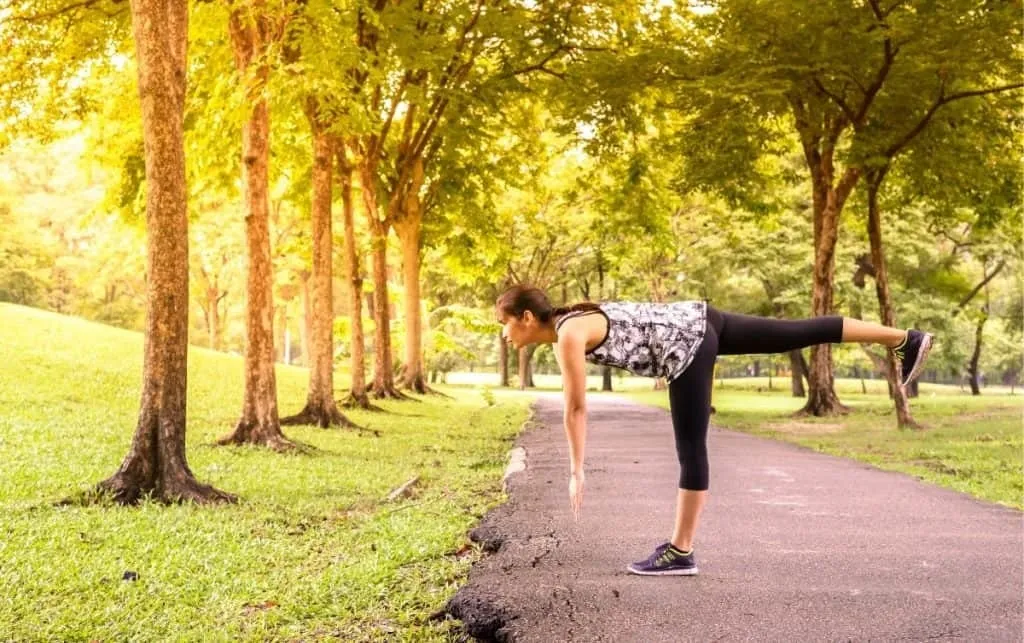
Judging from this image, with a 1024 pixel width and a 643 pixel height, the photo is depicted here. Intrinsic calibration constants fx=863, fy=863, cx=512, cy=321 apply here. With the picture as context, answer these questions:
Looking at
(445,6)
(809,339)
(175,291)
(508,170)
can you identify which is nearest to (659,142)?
(508,170)

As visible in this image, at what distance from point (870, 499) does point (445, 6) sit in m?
15.7

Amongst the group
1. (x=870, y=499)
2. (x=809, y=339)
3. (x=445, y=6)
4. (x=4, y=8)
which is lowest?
(x=870, y=499)

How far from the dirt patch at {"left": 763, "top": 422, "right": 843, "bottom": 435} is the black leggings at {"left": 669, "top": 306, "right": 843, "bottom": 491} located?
14.2 m

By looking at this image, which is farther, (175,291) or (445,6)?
(445,6)

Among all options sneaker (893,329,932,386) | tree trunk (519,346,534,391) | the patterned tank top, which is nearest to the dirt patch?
sneaker (893,329,932,386)

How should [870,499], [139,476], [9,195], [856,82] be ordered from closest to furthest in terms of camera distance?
[139,476]
[870,499]
[856,82]
[9,195]

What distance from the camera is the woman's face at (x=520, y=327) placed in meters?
4.82

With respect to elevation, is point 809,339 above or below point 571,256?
below

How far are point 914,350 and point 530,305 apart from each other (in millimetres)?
2704

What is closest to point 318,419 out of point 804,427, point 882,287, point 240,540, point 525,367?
point 240,540

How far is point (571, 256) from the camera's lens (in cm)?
4519

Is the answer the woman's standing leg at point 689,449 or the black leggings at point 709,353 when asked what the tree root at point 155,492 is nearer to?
the woman's standing leg at point 689,449

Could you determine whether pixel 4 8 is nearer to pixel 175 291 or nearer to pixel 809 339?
pixel 175 291

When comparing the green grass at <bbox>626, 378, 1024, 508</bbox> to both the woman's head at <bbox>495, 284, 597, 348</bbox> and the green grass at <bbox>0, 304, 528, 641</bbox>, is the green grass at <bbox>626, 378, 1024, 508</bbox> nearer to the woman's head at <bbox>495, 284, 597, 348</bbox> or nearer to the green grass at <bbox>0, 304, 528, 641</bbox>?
the green grass at <bbox>0, 304, 528, 641</bbox>
